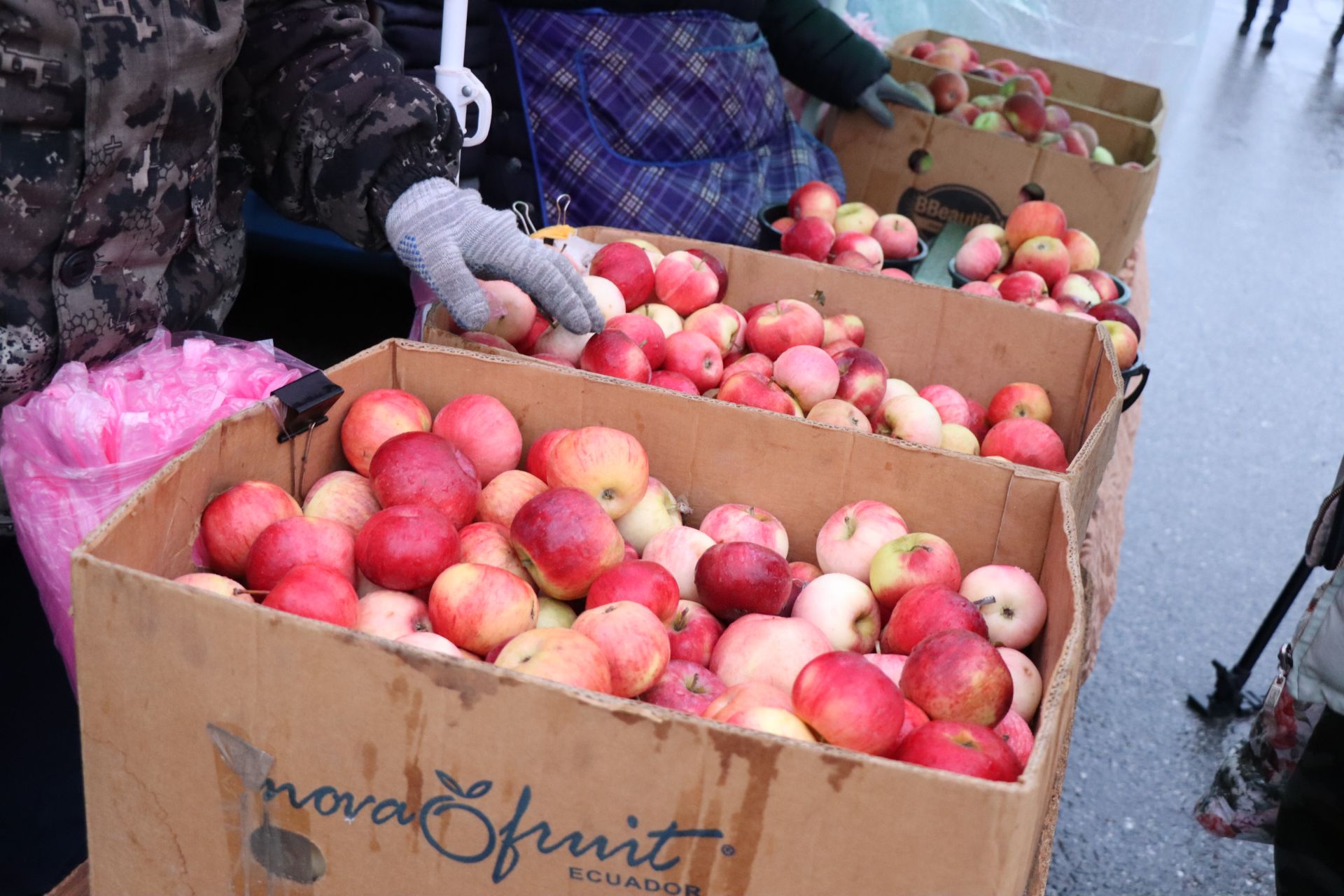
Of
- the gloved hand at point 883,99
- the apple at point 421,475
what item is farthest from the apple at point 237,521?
the gloved hand at point 883,99

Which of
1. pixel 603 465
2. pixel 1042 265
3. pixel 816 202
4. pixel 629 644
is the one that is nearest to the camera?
pixel 629 644

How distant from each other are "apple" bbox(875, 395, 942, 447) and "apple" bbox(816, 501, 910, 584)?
14.8 inches

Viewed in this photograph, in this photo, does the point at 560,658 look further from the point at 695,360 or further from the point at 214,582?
the point at 695,360

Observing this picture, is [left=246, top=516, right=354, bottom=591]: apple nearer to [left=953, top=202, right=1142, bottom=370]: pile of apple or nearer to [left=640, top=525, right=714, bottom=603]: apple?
[left=640, top=525, right=714, bottom=603]: apple

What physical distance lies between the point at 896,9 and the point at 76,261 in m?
4.48

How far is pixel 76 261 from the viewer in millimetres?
1178

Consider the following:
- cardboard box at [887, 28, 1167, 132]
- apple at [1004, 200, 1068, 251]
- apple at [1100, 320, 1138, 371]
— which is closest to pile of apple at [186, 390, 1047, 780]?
apple at [1100, 320, 1138, 371]

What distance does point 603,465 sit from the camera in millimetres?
1312

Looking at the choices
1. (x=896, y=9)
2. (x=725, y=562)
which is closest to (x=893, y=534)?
(x=725, y=562)

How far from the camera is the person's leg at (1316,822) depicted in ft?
5.40

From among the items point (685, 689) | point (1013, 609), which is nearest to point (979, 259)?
point (1013, 609)

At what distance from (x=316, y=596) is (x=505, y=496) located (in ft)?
1.17

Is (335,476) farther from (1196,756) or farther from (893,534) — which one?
(1196,756)

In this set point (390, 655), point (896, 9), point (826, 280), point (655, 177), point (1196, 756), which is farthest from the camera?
point (896, 9)
